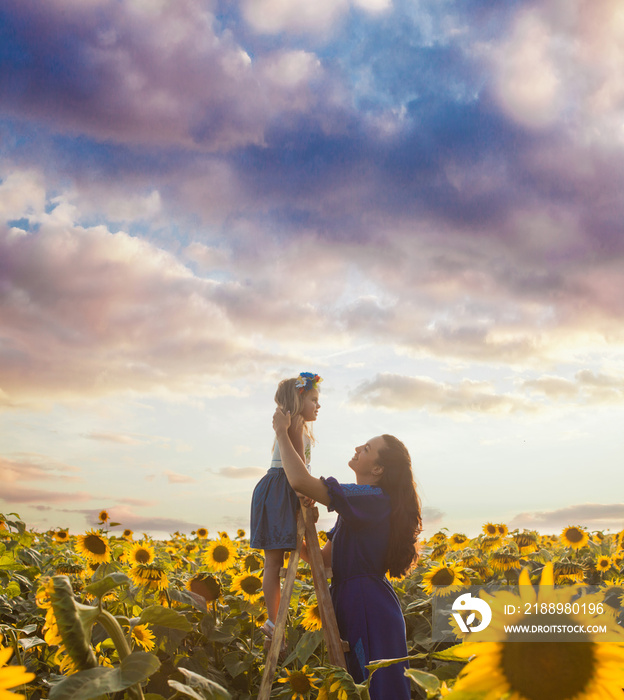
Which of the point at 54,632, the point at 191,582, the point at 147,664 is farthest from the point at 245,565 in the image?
the point at 147,664

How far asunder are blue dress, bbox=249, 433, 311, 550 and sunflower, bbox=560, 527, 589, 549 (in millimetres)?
4916

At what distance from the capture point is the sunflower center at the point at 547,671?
0.94 meters

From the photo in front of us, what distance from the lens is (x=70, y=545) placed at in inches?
427

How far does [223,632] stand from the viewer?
5.07m

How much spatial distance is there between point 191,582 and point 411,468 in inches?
85.5

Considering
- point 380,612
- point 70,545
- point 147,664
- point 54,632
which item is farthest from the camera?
point 70,545

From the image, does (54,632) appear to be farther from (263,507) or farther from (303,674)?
(263,507)

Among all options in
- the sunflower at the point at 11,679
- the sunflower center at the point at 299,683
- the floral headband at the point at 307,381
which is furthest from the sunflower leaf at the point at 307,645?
the sunflower at the point at 11,679

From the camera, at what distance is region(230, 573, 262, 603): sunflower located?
6078mm

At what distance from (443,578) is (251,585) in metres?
1.87

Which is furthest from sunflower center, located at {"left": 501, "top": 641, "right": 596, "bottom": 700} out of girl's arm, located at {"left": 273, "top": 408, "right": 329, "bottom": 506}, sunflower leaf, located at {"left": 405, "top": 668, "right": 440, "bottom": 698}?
girl's arm, located at {"left": 273, "top": 408, "right": 329, "bottom": 506}

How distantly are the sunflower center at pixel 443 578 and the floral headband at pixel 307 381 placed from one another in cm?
231

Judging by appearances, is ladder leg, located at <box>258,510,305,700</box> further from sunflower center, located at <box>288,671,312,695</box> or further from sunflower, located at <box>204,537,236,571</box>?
sunflower, located at <box>204,537,236,571</box>

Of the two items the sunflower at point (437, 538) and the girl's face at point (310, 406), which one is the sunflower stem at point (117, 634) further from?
the sunflower at point (437, 538)
